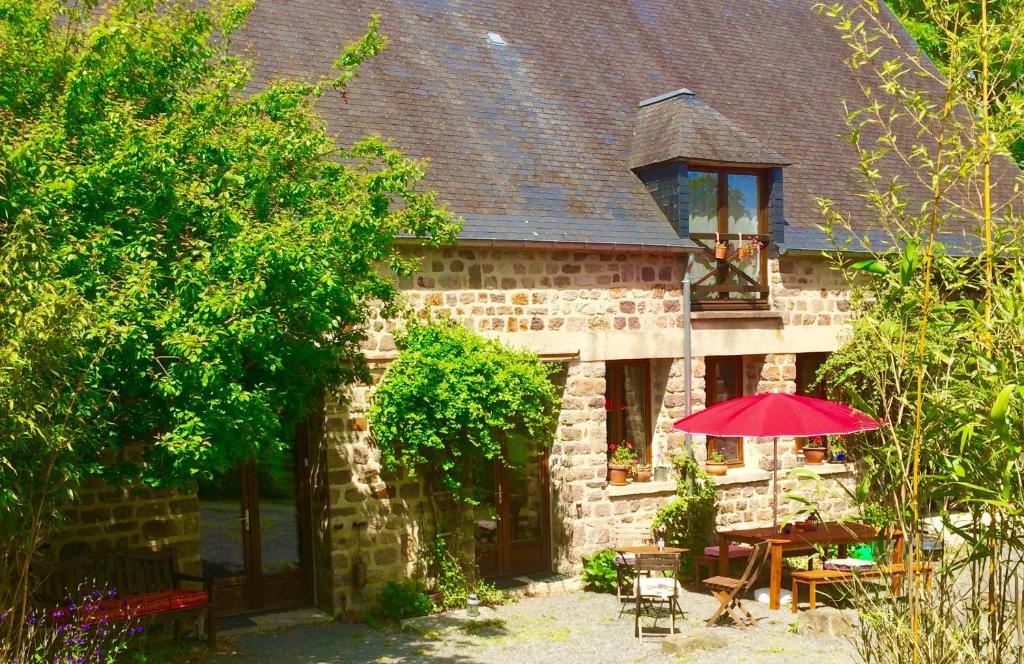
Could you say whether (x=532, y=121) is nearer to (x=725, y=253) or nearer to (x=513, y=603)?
(x=725, y=253)

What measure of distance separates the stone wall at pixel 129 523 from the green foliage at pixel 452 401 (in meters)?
1.85

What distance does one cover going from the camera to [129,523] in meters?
9.30

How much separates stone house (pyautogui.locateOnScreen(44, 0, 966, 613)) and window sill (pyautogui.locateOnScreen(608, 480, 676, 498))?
0.02 metres

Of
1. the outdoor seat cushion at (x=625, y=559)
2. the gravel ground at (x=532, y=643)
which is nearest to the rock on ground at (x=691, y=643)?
the gravel ground at (x=532, y=643)

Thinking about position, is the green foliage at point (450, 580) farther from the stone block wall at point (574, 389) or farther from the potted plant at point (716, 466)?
the potted plant at point (716, 466)

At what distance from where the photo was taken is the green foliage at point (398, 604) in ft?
33.2

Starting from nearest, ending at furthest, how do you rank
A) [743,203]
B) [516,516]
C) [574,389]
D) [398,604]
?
[398,604], [574,389], [516,516], [743,203]

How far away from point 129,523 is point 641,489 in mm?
5417

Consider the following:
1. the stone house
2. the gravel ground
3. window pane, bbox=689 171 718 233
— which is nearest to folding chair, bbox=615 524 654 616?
the stone house

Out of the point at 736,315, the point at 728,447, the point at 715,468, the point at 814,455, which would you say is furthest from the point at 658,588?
the point at 814,455

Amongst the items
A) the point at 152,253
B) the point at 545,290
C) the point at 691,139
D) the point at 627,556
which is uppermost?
the point at 691,139

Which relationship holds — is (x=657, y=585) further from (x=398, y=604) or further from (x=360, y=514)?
(x=360, y=514)

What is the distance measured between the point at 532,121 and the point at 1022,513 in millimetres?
9226

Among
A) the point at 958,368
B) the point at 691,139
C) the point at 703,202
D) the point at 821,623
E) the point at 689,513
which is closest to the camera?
the point at 958,368
